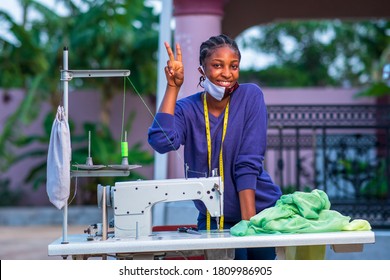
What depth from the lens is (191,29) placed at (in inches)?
338

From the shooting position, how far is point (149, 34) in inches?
650

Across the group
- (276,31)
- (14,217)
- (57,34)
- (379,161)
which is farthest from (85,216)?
(276,31)

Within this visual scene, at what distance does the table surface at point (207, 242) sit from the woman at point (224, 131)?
276 mm

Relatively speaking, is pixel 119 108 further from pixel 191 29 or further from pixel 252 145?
pixel 252 145

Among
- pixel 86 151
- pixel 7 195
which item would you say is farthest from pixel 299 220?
pixel 7 195

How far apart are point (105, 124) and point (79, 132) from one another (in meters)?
0.66

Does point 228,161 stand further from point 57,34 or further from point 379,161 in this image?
point 57,34

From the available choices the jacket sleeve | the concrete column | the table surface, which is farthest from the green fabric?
the concrete column

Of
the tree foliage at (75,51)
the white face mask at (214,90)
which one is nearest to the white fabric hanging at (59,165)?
the white face mask at (214,90)

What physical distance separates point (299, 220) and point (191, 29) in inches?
192

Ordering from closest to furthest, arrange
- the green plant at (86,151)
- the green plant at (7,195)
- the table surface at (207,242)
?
the table surface at (207,242) < the green plant at (86,151) < the green plant at (7,195)

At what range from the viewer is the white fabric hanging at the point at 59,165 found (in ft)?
12.7

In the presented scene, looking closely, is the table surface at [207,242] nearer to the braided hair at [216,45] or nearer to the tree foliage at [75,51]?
the braided hair at [216,45]

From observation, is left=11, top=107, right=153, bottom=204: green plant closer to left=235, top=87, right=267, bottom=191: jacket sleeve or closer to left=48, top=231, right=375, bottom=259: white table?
left=235, top=87, right=267, bottom=191: jacket sleeve
